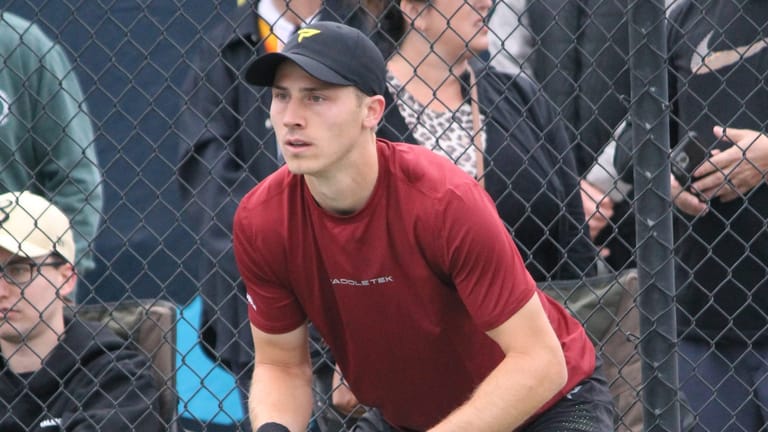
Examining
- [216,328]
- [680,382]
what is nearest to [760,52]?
[680,382]

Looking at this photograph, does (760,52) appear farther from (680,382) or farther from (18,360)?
(18,360)

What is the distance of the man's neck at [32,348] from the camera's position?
4168 millimetres

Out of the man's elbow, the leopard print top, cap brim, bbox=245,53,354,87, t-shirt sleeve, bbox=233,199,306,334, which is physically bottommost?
t-shirt sleeve, bbox=233,199,306,334

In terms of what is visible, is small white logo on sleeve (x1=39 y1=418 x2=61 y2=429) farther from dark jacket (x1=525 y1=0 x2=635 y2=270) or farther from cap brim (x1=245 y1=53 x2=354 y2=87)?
dark jacket (x1=525 y1=0 x2=635 y2=270)

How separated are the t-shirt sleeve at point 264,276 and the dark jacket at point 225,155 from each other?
28.7 inches

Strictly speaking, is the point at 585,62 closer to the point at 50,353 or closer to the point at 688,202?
the point at 688,202

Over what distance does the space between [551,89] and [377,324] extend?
164cm

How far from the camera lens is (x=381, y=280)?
325cm

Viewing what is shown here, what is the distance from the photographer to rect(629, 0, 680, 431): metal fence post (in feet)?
12.3

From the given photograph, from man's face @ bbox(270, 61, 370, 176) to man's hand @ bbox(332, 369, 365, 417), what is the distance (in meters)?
1.03

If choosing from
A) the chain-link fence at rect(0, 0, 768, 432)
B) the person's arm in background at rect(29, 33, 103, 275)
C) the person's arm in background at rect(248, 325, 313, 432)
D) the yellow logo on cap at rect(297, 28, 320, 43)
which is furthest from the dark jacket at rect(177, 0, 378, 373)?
the yellow logo on cap at rect(297, 28, 320, 43)

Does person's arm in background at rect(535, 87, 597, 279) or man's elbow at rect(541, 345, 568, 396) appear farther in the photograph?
person's arm in background at rect(535, 87, 597, 279)

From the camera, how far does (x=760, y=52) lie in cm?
413

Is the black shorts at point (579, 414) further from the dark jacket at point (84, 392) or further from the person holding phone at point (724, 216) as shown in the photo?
the dark jacket at point (84, 392)
